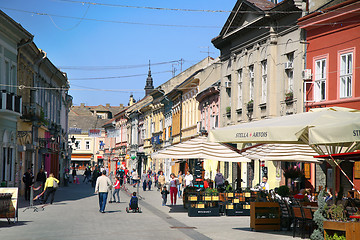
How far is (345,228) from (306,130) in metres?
2.37

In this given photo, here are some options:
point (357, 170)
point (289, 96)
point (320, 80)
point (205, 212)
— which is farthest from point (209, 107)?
point (205, 212)

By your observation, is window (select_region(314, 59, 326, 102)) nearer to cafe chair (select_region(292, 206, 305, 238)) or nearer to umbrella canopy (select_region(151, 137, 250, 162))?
umbrella canopy (select_region(151, 137, 250, 162))

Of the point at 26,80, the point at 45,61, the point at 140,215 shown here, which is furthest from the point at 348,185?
the point at 45,61

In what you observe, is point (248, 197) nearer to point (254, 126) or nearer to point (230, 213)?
point (230, 213)

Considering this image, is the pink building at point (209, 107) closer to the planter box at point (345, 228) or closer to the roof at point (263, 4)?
the roof at point (263, 4)

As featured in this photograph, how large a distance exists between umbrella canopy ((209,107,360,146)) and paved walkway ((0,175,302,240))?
8.32ft

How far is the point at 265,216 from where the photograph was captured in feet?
57.3

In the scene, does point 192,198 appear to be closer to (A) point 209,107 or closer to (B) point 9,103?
(B) point 9,103

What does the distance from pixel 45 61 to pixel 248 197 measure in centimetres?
2312

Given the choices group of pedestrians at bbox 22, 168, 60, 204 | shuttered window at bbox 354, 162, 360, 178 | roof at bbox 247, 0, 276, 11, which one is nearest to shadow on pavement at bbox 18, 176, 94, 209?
group of pedestrians at bbox 22, 168, 60, 204

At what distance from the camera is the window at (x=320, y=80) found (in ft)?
90.0

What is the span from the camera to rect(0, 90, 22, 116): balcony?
2916 centimetres

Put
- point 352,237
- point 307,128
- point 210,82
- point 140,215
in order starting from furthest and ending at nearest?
1. point 210,82
2. point 140,215
3. point 307,128
4. point 352,237

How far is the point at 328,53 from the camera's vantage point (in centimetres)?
2678
